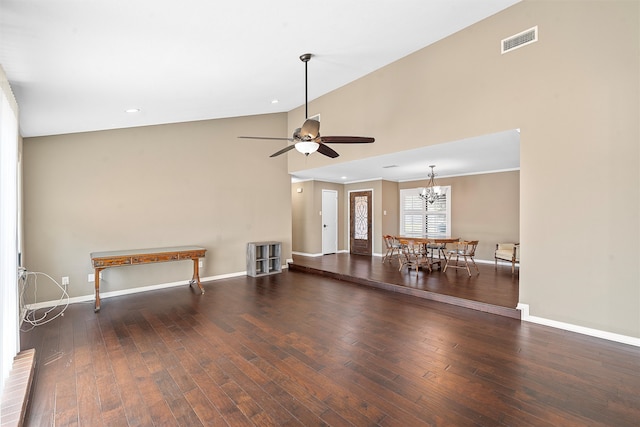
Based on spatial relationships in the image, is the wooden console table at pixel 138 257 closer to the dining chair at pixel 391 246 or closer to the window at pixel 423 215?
the dining chair at pixel 391 246

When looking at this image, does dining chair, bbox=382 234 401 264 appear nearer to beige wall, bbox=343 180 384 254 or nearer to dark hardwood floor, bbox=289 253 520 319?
dark hardwood floor, bbox=289 253 520 319

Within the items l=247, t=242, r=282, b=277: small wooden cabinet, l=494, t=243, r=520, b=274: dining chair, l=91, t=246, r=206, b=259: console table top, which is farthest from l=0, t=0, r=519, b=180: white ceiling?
l=494, t=243, r=520, b=274: dining chair

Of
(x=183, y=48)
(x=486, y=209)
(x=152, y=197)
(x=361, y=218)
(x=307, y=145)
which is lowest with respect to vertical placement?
(x=361, y=218)

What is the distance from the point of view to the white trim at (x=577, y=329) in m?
3.03

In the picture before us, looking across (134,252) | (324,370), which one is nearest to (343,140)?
(324,370)

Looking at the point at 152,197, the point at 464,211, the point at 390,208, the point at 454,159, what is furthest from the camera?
the point at 390,208

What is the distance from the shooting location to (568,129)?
10.9 ft

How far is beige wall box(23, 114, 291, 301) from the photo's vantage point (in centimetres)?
441

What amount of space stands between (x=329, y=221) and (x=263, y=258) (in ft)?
10.5

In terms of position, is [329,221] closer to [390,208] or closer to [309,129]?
[390,208]

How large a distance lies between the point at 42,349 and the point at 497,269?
25.2 feet

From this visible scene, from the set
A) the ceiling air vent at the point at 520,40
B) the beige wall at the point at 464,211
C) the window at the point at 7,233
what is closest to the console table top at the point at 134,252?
the window at the point at 7,233

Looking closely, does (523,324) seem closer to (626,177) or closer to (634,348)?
(634,348)

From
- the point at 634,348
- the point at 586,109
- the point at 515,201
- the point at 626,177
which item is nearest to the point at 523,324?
the point at 634,348
